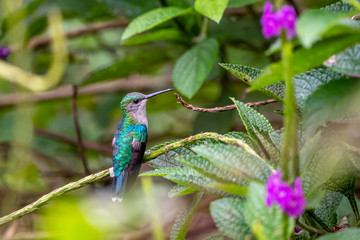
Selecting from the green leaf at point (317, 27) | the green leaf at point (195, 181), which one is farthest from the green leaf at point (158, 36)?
the green leaf at point (317, 27)

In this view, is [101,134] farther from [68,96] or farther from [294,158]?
[294,158]

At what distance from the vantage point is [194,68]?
6.00 feet

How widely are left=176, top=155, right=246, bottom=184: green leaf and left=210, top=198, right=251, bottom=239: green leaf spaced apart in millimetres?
60

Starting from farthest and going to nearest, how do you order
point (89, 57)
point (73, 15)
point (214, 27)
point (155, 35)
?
point (89, 57) < point (73, 15) < point (214, 27) < point (155, 35)

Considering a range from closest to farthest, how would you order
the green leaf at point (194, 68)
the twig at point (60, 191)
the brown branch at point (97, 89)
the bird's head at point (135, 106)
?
the twig at point (60, 191) < the green leaf at point (194, 68) < the bird's head at point (135, 106) < the brown branch at point (97, 89)

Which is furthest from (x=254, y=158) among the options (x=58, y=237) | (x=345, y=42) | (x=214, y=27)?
(x=214, y=27)

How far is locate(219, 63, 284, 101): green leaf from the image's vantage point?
1.07m

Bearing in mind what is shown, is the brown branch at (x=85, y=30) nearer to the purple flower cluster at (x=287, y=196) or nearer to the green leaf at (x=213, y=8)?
the green leaf at (x=213, y=8)

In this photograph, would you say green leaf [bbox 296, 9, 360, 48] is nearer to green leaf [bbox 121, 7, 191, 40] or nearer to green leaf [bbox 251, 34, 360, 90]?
green leaf [bbox 251, 34, 360, 90]

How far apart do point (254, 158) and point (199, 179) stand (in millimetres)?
121

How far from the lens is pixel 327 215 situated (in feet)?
3.55

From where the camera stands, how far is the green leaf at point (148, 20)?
1.55 m

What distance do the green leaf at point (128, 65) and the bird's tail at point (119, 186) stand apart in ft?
2.47

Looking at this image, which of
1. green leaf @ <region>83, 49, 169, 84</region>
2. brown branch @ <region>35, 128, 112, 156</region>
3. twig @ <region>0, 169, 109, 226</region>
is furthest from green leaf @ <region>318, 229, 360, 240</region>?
brown branch @ <region>35, 128, 112, 156</region>
